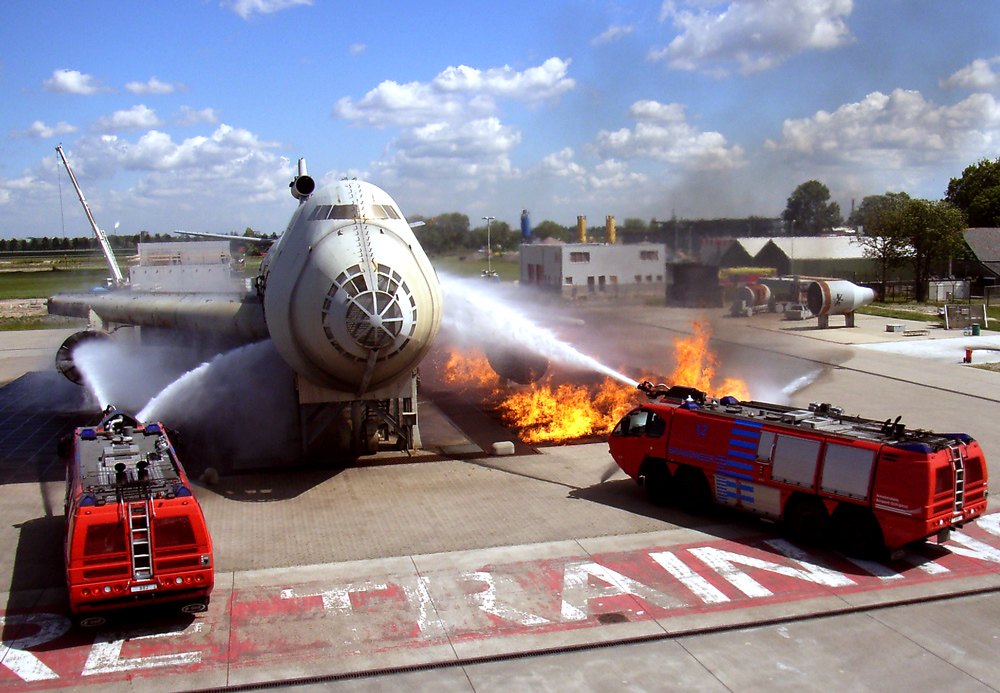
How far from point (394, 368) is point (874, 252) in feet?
183

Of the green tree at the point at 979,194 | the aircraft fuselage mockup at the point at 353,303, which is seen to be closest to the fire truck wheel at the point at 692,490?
the aircraft fuselage mockup at the point at 353,303

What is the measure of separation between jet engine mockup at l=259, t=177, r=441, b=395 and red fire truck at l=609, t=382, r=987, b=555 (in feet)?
17.5

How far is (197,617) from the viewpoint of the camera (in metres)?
11.8

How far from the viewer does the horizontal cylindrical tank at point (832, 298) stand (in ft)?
146

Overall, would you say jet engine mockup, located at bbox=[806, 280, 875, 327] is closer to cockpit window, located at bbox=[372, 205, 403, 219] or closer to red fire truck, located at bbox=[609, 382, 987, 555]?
red fire truck, located at bbox=[609, 382, 987, 555]

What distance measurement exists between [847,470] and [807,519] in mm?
1245

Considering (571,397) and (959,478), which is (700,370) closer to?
(571,397)

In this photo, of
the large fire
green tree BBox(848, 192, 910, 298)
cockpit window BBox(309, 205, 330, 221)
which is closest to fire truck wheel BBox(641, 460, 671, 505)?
the large fire

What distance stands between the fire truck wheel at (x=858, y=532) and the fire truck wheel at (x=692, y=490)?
2587mm

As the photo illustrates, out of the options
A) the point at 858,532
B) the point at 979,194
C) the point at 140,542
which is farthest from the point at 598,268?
the point at 979,194

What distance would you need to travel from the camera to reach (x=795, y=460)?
14234 mm

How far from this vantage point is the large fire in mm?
23531

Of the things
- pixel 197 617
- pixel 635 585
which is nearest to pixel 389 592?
pixel 197 617

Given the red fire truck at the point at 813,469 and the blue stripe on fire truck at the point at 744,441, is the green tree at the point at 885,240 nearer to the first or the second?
the red fire truck at the point at 813,469
